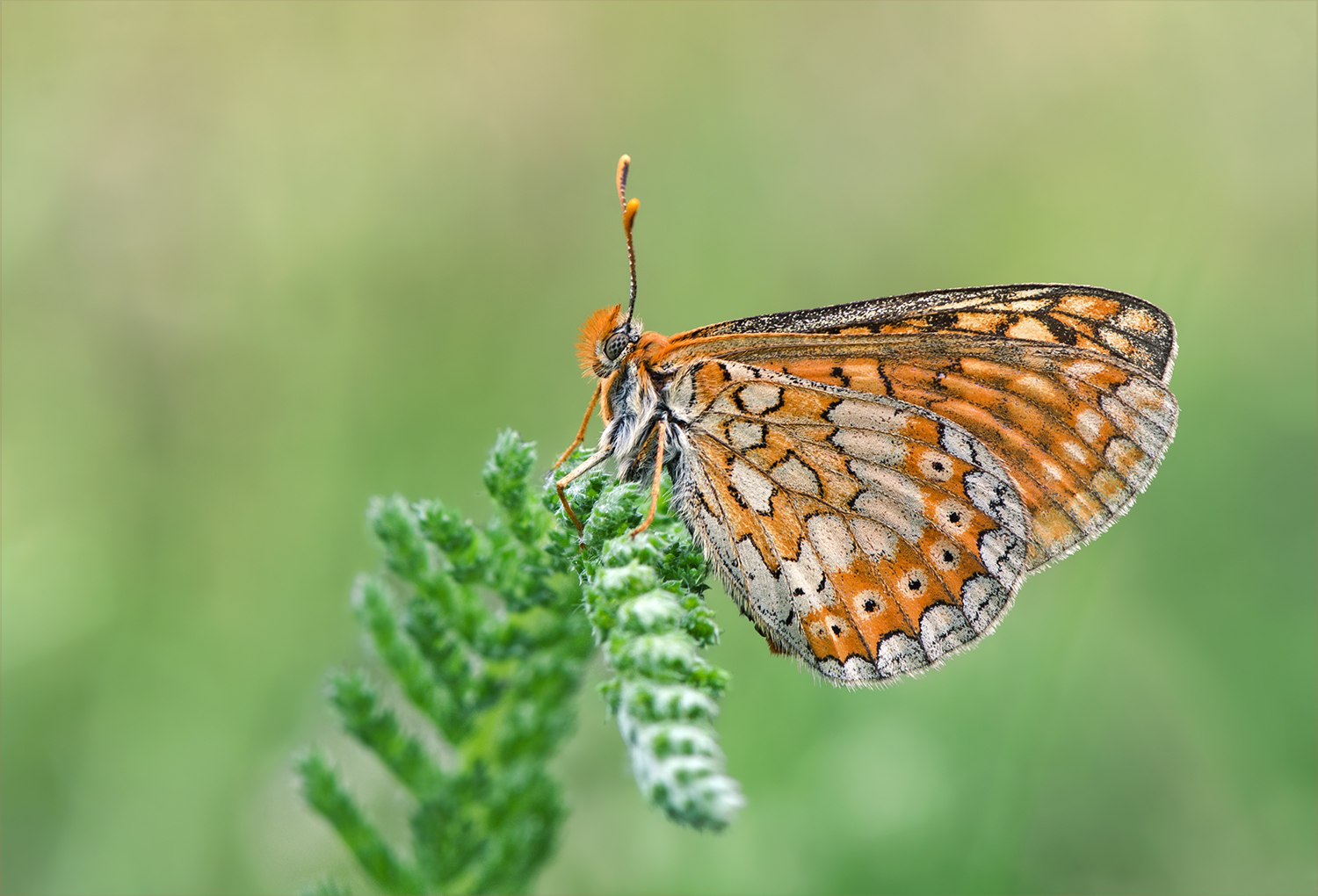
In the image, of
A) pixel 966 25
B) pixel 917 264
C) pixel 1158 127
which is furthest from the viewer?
pixel 966 25

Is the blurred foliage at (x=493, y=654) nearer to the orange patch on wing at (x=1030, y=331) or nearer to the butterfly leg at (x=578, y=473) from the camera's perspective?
the butterfly leg at (x=578, y=473)

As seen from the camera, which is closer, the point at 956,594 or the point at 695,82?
the point at 956,594

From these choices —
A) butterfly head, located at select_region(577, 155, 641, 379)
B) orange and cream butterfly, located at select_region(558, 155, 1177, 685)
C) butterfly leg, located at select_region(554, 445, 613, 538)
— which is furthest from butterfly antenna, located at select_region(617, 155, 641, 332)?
butterfly leg, located at select_region(554, 445, 613, 538)

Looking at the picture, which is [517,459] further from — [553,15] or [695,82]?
[553,15]

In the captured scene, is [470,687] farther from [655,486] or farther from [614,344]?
[614,344]

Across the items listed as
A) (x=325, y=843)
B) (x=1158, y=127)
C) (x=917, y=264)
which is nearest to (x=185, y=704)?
(x=325, y=843)

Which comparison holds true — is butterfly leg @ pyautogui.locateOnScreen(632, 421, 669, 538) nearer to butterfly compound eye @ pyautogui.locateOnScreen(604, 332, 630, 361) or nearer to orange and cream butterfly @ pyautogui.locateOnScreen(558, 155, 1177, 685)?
orange and cream butterfly @ pyautogui.locateOnScreen(558, 155, 1177, 685)
